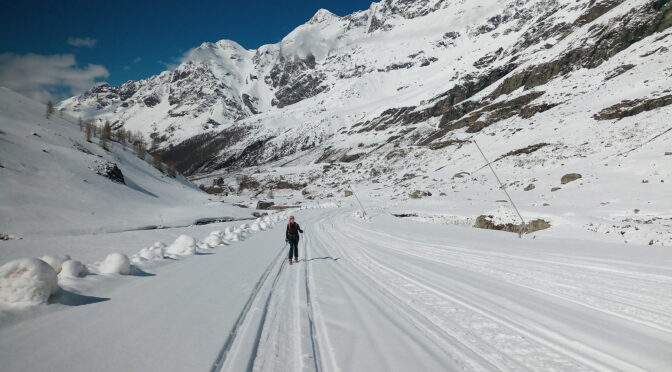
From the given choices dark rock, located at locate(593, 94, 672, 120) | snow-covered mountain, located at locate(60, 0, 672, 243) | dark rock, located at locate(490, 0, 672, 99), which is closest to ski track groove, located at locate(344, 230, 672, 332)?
snow-covered mountain, located at locate(60, 0, 672, 243)

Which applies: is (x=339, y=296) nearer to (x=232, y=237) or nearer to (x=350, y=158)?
(x=232, y=237)

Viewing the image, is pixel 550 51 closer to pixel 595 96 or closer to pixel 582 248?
pixel 595 96

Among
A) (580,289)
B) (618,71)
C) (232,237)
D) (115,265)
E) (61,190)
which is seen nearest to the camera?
(580,289)

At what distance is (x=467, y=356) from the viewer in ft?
13.2

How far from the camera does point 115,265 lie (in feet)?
26.8

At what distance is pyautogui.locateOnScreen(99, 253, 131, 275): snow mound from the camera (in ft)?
26.5

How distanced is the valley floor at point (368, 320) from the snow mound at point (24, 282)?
274 millimetres

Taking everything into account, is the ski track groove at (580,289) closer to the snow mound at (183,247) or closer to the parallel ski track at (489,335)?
the parallel ski track at (489,335)

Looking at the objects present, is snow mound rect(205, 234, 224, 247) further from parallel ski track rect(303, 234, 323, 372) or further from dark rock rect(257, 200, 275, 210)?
dark rock rect(257, 200, 275, 210)

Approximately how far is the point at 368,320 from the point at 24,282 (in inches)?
210

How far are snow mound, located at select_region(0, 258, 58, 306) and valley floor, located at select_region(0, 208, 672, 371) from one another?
27 cm

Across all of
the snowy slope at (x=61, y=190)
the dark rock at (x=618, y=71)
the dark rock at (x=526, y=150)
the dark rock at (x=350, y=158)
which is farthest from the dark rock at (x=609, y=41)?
the snowy slope at (x=61, y=190)

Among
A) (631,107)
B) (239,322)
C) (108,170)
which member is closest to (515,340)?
(239,322)

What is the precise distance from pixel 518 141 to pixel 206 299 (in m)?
70.8
